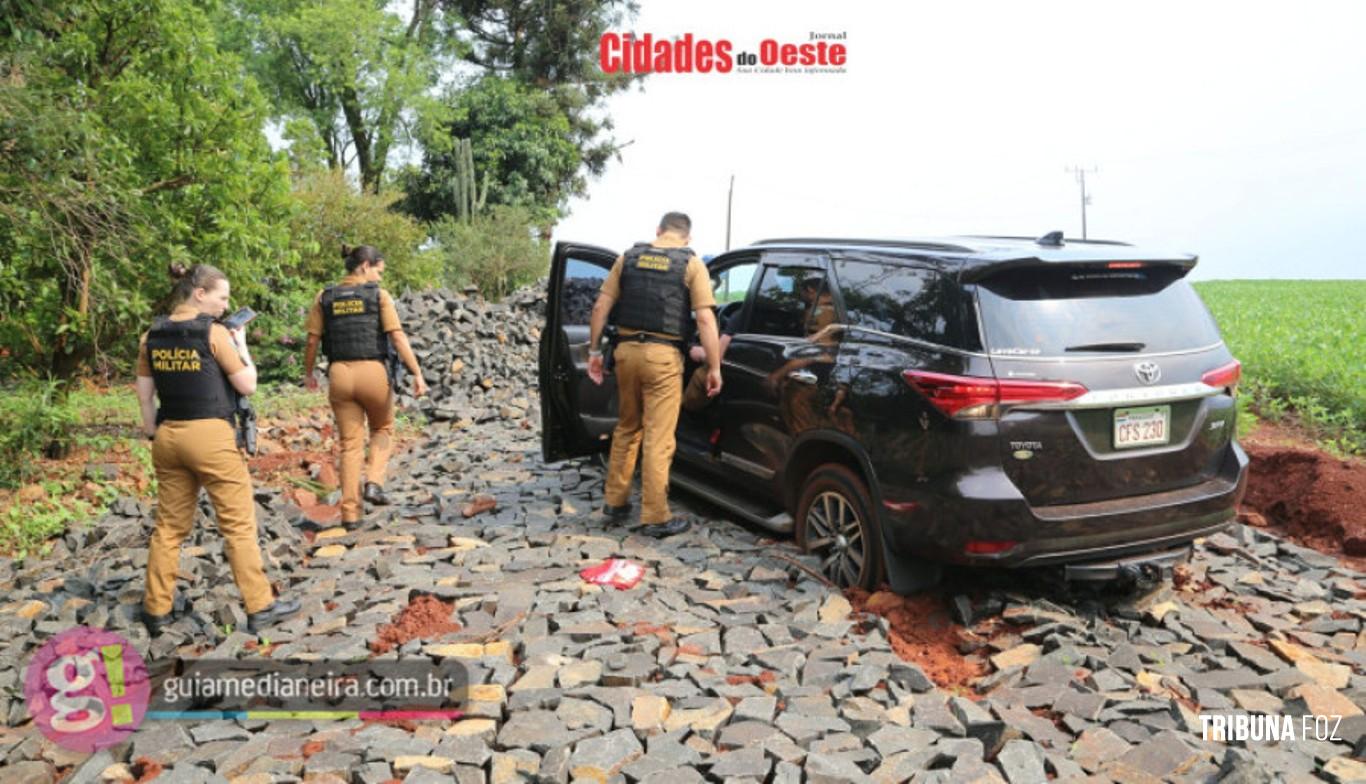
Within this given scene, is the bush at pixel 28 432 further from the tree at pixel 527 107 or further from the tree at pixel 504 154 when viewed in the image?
the tree at pixel 504 154

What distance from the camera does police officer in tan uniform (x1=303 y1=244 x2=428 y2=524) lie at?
20.8ft

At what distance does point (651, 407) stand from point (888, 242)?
188 cm

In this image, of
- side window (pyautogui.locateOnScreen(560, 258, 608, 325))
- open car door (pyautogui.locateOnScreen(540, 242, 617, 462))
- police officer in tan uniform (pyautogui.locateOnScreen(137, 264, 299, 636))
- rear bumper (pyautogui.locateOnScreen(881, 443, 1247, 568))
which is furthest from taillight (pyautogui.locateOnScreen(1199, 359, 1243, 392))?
police officer in tan uniform (pyautogui.locateOnScreen(137, 264, 299, 636))

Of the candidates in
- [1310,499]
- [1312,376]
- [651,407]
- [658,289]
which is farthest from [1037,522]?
[1312,376]

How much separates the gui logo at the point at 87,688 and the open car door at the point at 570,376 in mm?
3046

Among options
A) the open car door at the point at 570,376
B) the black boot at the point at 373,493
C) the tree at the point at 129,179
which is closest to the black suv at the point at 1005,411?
the open car door at the point at 570,376

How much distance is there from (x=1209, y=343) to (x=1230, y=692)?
5.59ft

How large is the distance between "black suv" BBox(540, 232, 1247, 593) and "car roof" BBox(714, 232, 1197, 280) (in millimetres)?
14

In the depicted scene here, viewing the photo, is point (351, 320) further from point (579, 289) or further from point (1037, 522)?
point (1037, 522)

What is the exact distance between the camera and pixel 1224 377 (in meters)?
4.50

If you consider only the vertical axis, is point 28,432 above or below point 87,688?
above

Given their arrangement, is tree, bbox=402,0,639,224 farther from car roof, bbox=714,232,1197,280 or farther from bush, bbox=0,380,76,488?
car roof, bbox=714,232,1197,280

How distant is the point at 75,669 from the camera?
4.50 m

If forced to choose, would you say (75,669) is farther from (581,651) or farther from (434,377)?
(434,377)
